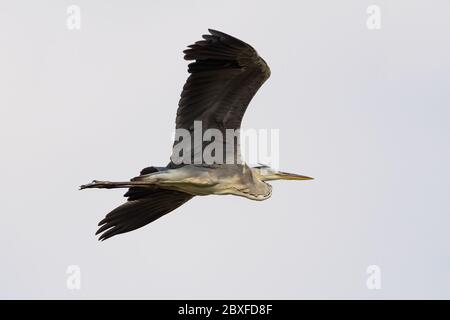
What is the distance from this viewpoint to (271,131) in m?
14.3

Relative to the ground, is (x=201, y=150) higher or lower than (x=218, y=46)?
lower

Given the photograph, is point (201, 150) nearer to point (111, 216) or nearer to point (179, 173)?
point (179, 173)

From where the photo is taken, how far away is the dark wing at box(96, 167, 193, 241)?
47.1 ft

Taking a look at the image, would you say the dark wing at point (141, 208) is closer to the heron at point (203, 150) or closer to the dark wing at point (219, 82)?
the heron at point (203, 150)

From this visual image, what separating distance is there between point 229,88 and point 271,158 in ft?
6.03

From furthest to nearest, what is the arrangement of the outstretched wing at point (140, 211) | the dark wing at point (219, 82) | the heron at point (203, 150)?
1. the outstretched wing at point (140, 211)
2. the heron at point (203, 150)
3. the dark wing at point (219, 82)

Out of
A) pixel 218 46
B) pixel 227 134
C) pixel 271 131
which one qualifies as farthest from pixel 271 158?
pixel 218 46

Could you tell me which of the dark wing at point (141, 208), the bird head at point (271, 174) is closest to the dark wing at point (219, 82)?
the dark wing at point (141, 208)

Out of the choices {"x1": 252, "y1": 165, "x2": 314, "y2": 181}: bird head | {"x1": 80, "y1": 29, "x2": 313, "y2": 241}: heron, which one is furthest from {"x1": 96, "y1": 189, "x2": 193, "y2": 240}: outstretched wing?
{"x1": 252, "y1": 165, "x2": 314, "y2": 181}: bird head

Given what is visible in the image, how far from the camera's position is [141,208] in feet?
47.5

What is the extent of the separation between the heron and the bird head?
0.23 ft

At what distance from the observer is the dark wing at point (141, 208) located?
14.4m

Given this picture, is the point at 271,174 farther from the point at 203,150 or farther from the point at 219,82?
the point at 219,82

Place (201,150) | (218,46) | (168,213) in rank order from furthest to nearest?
(168,213)
(201,150)
(218,46)
